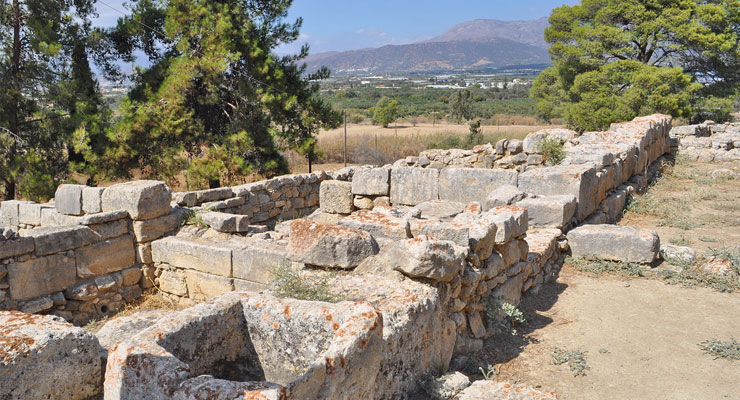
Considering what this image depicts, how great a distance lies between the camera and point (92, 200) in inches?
296

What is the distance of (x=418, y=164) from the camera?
46.0 ft

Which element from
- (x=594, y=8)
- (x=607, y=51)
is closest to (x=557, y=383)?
(x=607, y=51)

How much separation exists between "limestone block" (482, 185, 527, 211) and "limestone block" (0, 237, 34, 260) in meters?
5.85

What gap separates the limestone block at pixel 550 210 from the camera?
7.74m

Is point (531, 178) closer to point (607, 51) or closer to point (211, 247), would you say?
point (211, 247)

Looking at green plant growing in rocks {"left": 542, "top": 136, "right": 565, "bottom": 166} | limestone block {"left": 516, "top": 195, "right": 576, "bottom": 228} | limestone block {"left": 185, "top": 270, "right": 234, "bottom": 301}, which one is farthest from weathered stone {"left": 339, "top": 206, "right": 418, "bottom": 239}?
green plant growing in rocks {"left": 542, "top": 136, "right": 565, "bottom": 166}

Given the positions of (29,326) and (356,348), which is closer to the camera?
(356,348)

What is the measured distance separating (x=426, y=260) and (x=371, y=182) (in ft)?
16.9

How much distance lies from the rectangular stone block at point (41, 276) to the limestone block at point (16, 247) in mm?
129

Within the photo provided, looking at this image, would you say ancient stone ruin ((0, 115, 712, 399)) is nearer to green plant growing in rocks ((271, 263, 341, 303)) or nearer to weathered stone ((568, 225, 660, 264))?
weathered stone ((568, 225, 660, 264))

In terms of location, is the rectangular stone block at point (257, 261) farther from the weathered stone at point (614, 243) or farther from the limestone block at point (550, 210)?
the weathered stone at point (614, 243)

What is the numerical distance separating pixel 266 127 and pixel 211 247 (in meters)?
10.7

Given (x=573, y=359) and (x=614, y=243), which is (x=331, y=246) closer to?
(x=573, y=359)

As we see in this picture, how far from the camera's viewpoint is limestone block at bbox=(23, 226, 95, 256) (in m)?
6.38
